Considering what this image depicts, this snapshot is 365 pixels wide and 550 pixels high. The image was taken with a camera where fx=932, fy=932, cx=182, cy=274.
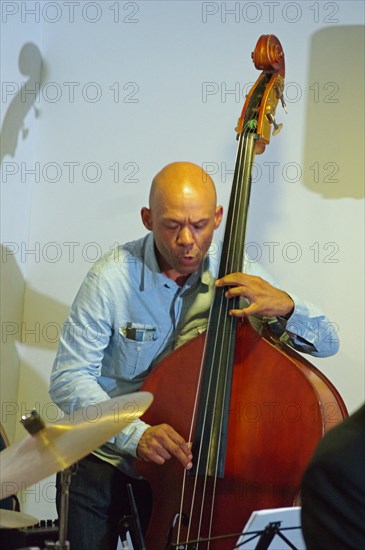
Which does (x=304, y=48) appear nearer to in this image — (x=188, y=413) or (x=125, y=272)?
(x=125, y=272)

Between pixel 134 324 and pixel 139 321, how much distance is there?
0.6 inches

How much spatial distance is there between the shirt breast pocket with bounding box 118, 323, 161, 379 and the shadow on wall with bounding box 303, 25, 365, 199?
2.66 ft

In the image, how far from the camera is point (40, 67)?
2.96 meters

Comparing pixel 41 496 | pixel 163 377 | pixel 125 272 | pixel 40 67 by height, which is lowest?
pixel 41 496

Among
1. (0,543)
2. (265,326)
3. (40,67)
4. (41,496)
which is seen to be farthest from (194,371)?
(40,67)

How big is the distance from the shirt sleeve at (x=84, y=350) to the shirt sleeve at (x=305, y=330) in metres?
0.39

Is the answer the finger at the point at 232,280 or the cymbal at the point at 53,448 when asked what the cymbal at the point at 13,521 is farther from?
the finger at the point at 232,280

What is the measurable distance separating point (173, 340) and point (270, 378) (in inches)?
13.9

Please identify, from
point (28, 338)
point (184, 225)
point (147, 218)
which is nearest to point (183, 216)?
point (184, 225)

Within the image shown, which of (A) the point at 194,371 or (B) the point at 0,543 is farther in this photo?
(B) the point at 0,543

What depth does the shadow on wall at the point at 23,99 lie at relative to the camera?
280 cm

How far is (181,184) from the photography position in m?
2.28

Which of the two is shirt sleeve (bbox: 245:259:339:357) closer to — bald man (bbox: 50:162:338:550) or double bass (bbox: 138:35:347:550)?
bald man (bbox: 50:162:338:550)

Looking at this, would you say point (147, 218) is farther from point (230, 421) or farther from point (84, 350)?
point (230, 421)
